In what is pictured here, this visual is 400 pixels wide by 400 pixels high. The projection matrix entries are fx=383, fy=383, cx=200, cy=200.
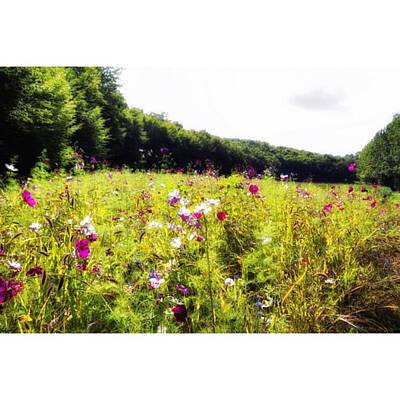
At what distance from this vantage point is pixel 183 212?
2.18m

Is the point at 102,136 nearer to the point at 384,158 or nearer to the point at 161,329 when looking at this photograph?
the point at 161,329

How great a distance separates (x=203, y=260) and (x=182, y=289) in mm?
209

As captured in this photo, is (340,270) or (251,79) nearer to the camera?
(340,270)

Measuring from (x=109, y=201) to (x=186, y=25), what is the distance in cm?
141

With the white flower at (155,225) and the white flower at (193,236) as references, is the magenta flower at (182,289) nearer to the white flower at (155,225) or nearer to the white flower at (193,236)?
the white flower at (193,236)

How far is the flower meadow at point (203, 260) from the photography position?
1.88 metres

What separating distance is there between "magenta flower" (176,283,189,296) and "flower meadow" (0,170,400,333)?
0.02 m

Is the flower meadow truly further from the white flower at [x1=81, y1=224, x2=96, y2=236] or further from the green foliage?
the green foliage

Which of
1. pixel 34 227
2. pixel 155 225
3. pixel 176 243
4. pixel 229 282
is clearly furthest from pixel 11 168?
pixel 229 282

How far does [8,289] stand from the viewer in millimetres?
1739

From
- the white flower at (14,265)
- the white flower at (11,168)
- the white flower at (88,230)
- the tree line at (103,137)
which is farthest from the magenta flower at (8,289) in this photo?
the tree line at (103,137)

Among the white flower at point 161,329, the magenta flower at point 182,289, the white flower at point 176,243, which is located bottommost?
the white flower at point 161,329
